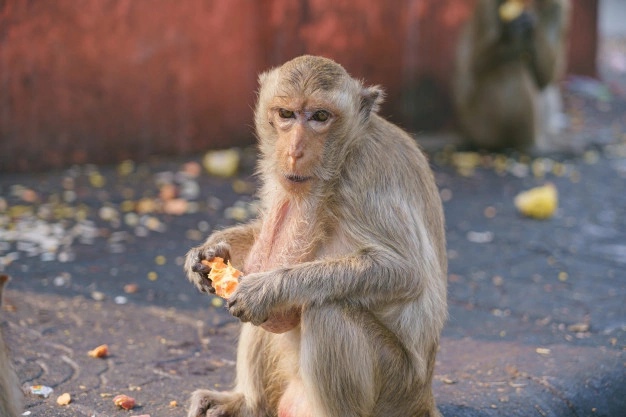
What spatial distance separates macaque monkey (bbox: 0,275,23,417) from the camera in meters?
2.46

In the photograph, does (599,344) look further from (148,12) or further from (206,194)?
(148,12)

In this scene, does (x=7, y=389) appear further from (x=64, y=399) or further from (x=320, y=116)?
(x=320, y=116)

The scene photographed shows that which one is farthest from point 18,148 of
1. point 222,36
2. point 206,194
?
point 222,36

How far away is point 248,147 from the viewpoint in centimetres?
844

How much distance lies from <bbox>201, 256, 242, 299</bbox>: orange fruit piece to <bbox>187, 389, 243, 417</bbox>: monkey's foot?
17.5 inches

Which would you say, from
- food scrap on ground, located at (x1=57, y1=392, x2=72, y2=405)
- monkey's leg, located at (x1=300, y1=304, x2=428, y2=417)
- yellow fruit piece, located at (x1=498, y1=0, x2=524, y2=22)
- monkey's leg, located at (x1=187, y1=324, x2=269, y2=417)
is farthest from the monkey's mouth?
yellow fruit piece, located at (x1=498, y1=0, x2=524, y2=22)

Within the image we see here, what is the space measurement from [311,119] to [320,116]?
36 mm

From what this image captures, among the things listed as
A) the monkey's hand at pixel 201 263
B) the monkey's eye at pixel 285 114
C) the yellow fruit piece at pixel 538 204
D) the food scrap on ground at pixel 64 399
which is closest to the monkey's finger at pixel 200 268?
the monkey's hand at pixel 201 263

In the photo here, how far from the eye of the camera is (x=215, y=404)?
347 centimetres

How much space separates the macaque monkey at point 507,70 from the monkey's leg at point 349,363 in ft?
20.4

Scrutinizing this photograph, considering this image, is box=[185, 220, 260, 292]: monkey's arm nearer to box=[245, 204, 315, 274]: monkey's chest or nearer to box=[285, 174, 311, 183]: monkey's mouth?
box=[245, 204, 315, 274]: monkey's chest

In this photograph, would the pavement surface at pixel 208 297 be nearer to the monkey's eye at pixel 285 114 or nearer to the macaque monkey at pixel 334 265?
the macaque monkey at pixel 334 265

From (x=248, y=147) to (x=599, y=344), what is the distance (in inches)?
182

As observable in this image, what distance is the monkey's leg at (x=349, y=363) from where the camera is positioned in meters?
2.98
